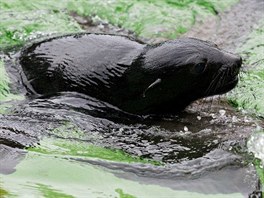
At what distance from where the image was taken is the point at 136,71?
20.7 ft

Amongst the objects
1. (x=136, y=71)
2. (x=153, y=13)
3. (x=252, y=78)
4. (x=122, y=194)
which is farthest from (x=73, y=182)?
(x=153, y=13)

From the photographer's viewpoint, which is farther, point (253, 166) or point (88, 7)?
point (88, 7)

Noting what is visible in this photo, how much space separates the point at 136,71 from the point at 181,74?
451mm

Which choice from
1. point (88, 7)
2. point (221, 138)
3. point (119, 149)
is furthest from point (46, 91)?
point (88, 7)

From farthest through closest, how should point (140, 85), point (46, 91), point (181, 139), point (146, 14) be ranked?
1. point (146, 14)
2. point (46, 91)
3. point (140, 85)
4. point (181, 139)

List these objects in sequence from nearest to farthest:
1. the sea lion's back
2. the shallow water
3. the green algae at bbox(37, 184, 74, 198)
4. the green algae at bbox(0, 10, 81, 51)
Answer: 1. the green algae at bbox(37, 184, 74, 198)
2. the shallow water
3. the sea lion's back
4. the green algae at bbox(0, 10, 81, 51)

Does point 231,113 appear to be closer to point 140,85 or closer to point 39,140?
point 140,85

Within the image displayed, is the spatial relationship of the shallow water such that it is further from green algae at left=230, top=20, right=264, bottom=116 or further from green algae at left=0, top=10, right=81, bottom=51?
green algae at left=0, top=10, right=81, bottom=51

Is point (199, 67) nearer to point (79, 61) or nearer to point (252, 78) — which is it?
point (79, 61)

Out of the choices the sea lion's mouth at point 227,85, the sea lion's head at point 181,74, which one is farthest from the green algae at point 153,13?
the sea lion's mouth at point 227,85

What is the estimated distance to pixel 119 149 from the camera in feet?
18.1

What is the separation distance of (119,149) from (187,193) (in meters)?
0.85

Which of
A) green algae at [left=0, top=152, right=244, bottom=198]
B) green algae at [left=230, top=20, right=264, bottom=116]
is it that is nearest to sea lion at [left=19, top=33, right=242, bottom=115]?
green algae at [left=230, top=20, right=264, bottom=116]

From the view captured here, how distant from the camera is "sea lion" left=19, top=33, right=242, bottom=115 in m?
6.11
